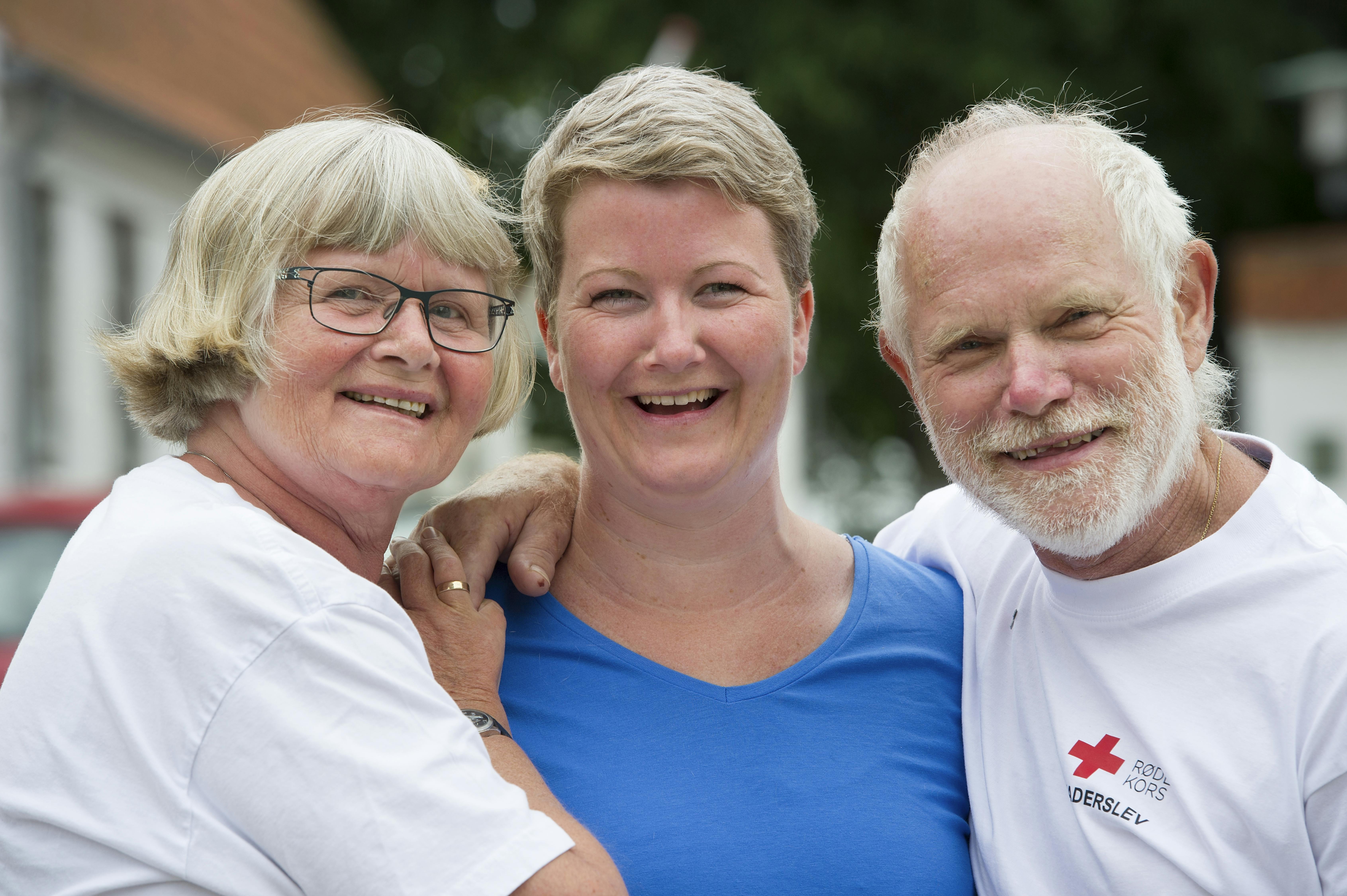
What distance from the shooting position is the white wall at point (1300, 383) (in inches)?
444

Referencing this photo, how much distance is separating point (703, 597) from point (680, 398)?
0.43 metres

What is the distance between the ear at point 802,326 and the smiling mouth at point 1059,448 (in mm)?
468

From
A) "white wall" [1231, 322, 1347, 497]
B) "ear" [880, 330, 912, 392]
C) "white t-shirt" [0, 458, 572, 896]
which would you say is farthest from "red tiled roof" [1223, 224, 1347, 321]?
"white t-shirt" [0, 458, 572, 896]

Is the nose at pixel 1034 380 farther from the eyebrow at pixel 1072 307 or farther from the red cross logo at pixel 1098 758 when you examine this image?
the red cross logo at pixel 1098 758

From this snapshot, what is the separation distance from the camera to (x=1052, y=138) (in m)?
2.64

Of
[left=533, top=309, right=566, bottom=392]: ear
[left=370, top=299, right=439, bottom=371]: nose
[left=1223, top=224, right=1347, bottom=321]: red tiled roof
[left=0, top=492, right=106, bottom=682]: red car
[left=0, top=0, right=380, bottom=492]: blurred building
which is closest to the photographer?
[left=370, top=299, right=439, bottom=371]: nose

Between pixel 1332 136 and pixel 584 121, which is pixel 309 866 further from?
pixel 1332 136

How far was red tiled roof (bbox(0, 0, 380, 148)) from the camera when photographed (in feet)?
33.2

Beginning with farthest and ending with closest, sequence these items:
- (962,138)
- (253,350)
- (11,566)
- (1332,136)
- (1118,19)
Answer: (1332,136) < (1118,19) < (11,566) < (962,138) < (253,350)

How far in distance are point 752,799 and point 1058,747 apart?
0.56 m

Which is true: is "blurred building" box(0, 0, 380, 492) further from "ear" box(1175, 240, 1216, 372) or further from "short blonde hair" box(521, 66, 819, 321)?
"ear" box(1175, 240, 1216, 372)

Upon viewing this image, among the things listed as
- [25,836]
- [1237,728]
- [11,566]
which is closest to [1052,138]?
[1237,728]

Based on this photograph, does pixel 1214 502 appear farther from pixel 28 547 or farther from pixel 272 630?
pixel 28 547

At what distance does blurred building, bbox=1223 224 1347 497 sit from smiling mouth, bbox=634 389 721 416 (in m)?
9.96
